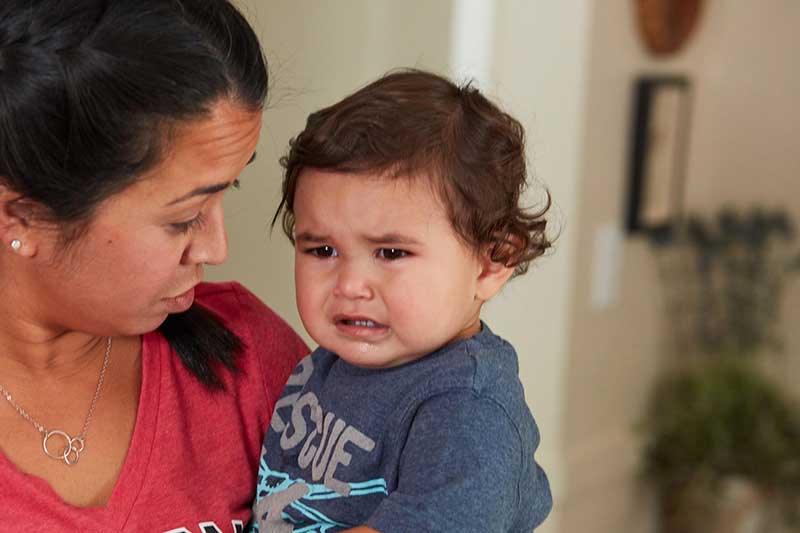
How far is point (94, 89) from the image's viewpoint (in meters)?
1.10

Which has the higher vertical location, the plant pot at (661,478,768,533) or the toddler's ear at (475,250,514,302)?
the toddler's ear at (475,250,514,302)

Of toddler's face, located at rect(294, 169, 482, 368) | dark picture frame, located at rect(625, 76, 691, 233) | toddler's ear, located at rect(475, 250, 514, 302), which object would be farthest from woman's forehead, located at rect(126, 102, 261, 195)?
dark picture frame, located at rect(625, 76, 691, 233)

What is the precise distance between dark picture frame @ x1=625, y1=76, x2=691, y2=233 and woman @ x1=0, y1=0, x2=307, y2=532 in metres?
2.19

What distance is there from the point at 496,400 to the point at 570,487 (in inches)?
93.3

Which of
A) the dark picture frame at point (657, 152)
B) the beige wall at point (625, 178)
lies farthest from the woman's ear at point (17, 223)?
the dark picture frame at point (657, 152)

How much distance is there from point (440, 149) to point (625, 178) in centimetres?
230

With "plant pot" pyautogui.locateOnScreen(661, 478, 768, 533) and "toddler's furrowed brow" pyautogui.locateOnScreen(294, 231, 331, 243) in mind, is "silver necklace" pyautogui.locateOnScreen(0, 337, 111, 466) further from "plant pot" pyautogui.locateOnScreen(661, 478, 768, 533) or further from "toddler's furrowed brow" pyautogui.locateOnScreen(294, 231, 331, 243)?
"plant pot" pyautogui.locateOnScreen(661, 478, 768, 533)

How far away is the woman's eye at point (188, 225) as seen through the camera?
3.99ft

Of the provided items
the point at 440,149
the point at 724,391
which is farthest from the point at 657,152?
the point at 440,149

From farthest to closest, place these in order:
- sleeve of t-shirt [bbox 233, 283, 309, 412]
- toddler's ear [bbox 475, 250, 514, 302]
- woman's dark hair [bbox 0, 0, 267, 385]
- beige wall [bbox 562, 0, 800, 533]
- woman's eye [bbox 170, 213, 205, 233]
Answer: beige wall [bbox 562, 0, 800, 533] < sleeve of t-shirt [bbox 233, 283, 309, 412] < toddler's ear [bbox 475, 250, 514, 302] < woman's eye [bbox 170, 213, 205, 233] < woman's dark hair [bbox 0, 0, 267, 385]

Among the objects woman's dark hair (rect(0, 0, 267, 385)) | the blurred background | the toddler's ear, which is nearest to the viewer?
woman's dark hair (rect(0, 0, 267, 385))

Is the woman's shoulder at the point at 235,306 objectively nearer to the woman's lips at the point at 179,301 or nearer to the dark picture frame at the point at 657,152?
the woman's lips at the point at 179,301

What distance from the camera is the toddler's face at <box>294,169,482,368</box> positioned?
1230 mm

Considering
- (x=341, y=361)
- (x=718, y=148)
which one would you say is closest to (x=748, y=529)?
(x=718, y=148)
